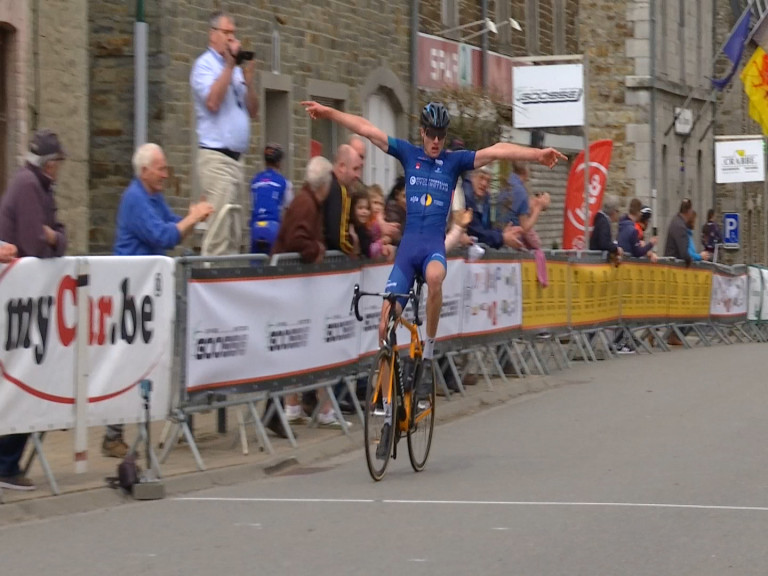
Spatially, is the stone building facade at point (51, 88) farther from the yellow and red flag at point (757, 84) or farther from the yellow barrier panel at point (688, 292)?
the yellow and red flag at point (757, 84)

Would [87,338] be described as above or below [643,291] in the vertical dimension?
above

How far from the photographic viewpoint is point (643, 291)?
24.8 meters

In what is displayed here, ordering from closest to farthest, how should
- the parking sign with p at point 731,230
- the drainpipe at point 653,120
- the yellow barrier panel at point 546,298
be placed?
the yellow barrier panel at point 546,298, the drainpipe at point 653,120, the parking sign with p at point 731,230

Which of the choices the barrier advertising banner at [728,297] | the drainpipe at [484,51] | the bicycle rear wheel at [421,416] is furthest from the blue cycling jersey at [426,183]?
the drainpipe at [484,51]

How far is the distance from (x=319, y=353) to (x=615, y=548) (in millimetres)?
5157

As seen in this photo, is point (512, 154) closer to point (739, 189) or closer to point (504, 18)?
point (504, 18)

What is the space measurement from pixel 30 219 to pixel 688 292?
1851 centimetres

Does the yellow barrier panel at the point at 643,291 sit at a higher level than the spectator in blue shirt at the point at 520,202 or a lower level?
lower

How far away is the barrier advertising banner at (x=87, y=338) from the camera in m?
9.83

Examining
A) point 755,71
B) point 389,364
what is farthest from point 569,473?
point 755,71

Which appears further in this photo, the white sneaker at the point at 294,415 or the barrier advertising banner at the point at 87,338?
the white sneaker at the point at 294,415

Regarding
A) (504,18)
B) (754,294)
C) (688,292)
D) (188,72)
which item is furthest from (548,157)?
(754,294)

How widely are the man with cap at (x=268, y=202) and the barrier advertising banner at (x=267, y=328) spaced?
3.58ft

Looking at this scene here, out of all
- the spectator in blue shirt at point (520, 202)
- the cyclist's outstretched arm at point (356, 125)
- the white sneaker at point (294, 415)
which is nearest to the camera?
the cyclist's outstretched arm at point (356, 125)
